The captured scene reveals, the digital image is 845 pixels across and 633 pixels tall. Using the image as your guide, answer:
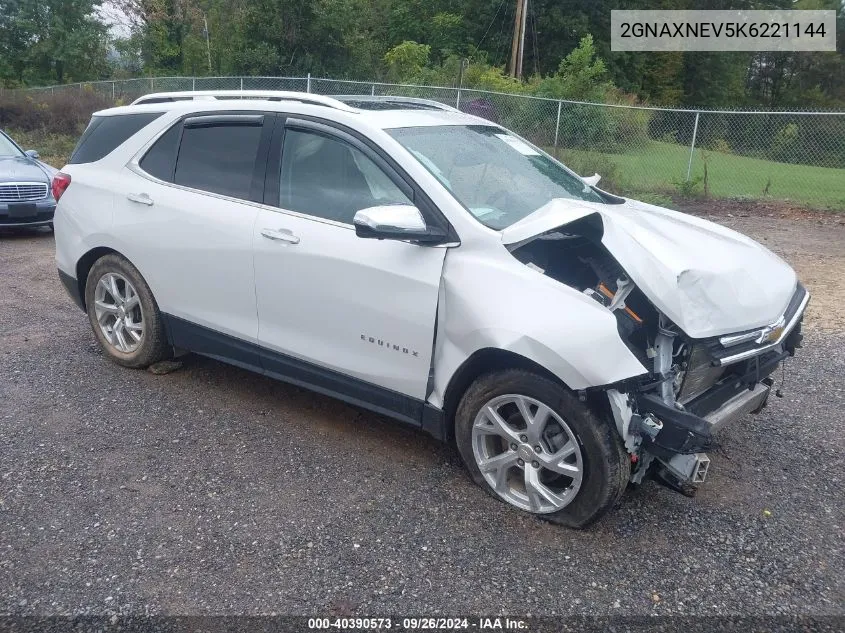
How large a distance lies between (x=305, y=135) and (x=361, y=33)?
2793 centimetres

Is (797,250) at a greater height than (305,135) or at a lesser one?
lesser

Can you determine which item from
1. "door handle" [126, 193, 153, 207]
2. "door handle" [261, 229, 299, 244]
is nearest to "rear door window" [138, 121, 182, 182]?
"door handle" [126, 193, 153, 207]

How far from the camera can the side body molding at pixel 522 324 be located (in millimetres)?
3127

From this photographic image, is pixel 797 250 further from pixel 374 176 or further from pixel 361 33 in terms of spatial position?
pixel 361 33

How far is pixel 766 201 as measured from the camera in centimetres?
1402

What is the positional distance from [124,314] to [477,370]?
274 centimetres

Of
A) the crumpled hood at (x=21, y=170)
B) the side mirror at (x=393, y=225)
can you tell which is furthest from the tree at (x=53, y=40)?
the side mirror at (x=393, y=225)

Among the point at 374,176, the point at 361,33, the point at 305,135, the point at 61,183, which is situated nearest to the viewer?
the point at 374,176

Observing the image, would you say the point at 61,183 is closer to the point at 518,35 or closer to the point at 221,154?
the point at 221,154

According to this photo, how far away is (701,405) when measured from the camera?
3451mm

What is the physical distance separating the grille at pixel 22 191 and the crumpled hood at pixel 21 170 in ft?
0.25

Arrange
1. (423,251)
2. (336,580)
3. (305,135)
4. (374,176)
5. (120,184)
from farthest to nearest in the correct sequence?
(120,184)
(305,135)
(374,176)
(423,251)
(336,580)

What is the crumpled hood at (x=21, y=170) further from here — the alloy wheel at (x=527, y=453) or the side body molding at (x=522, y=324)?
the alloy wheel at (x=527, y=453)

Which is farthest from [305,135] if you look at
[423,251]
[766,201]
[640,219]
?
[766,201]
